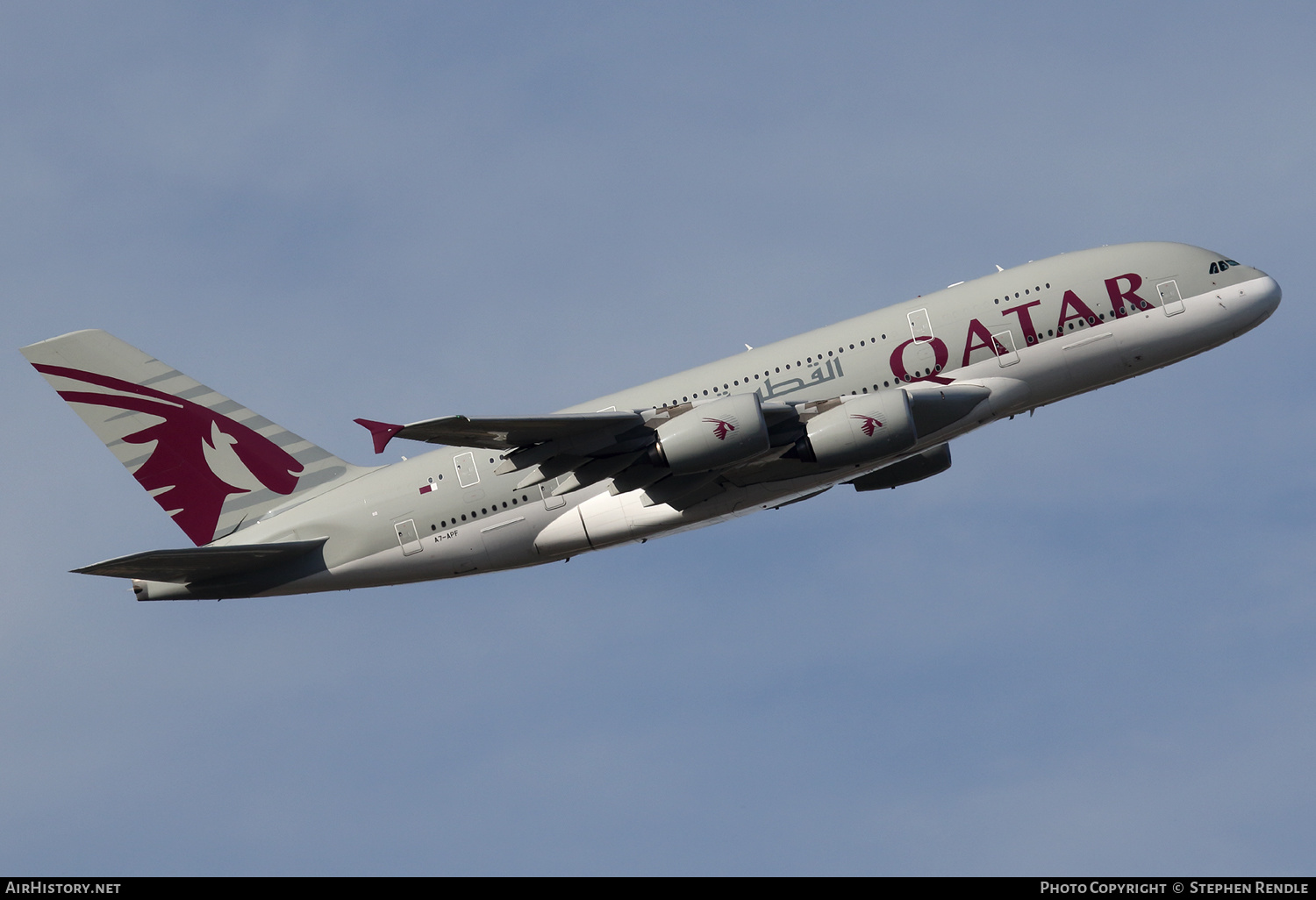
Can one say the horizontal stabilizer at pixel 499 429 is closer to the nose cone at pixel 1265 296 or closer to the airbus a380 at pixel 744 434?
the airbus a380 at pixel 744 434

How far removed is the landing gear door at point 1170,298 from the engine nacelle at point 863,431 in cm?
857

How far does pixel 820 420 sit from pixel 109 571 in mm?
19869

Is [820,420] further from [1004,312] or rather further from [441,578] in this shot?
[441,578]

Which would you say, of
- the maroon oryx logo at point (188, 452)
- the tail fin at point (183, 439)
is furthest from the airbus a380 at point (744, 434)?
the maroon oryx logo at point (188, 452)

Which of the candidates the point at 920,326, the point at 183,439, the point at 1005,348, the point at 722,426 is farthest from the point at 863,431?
the point at 183,439

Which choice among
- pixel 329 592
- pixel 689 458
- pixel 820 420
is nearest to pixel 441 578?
pixel 329 592

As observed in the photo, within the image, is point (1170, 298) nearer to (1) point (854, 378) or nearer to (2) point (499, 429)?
(1) point (854, 378)

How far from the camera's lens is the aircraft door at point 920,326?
124ft

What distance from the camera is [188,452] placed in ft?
141

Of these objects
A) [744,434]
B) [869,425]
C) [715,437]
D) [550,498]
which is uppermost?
[715,437]

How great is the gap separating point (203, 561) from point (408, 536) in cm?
585

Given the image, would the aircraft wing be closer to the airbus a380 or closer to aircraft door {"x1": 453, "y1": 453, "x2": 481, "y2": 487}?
the airbus a380

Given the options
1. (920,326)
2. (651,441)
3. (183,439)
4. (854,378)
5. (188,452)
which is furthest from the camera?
(183,439)
